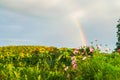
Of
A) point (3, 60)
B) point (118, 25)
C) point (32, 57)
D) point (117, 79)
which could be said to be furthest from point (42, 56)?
point (118, 25)

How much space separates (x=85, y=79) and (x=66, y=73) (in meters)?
1.33

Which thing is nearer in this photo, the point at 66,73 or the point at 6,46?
the point at 66,73

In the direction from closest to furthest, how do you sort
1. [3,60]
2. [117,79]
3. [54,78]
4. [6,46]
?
[117,79] → [54,78] → [3,60] → [6,46]

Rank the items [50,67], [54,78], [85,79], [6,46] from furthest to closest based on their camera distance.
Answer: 1. [6,46]
2. [50,67]
3. [54,78]
4. [85,79]

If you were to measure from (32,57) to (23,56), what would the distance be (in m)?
0.45

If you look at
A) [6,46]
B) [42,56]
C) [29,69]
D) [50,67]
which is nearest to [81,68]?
[29,69]

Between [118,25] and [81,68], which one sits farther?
[118,25]

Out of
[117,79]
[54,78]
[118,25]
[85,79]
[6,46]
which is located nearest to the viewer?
[117,79]

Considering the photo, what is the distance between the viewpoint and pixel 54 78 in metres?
14.8

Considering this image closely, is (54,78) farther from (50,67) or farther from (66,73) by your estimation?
(50,67)

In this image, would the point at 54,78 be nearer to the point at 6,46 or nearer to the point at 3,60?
the point at 3,60

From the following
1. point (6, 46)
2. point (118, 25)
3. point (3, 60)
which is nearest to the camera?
point (3, 60)

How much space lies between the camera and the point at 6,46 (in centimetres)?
2888

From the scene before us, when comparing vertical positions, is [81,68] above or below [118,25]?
below
